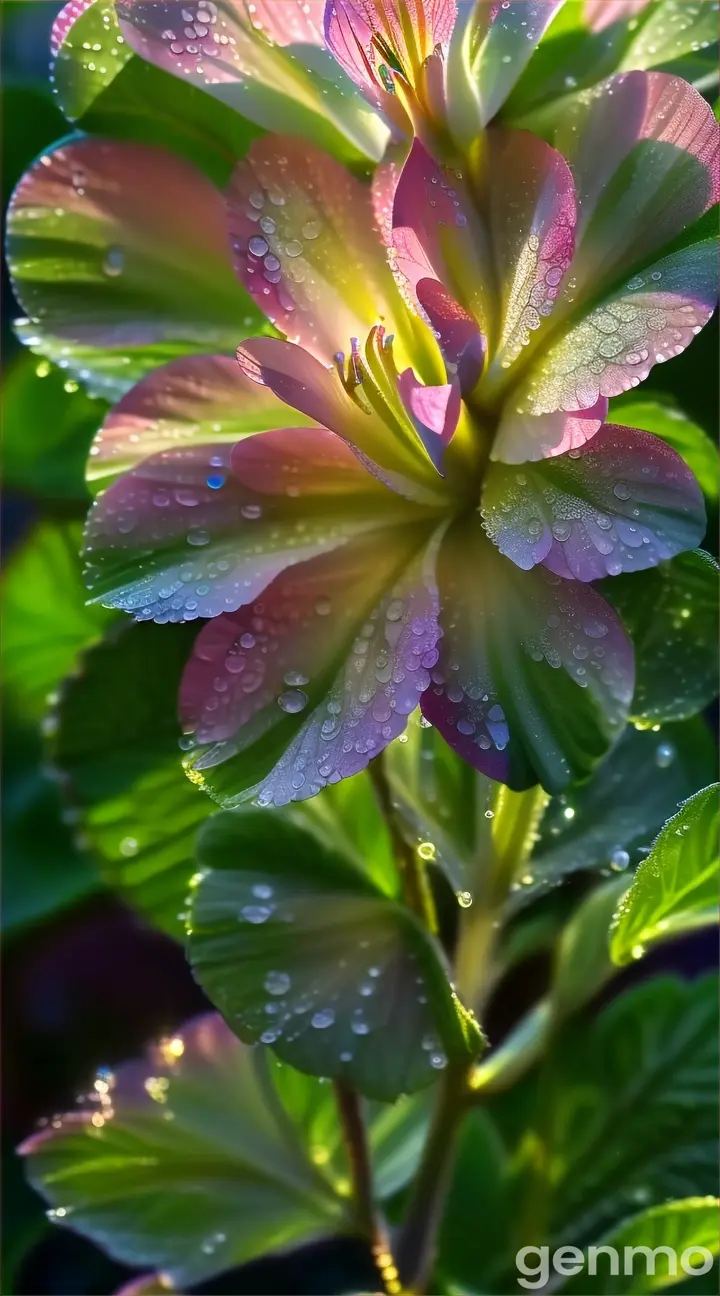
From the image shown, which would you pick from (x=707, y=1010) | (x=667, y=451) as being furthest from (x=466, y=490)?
(x=707, y=1010)

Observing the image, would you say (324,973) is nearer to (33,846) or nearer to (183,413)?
(183,413)

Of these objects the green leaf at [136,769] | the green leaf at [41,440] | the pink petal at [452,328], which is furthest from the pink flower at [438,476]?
the green leaf at [41,440]

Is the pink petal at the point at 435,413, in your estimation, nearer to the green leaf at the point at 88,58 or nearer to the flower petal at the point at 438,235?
the flower petal at the point at 438,235

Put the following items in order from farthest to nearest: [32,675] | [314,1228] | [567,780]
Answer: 1. [32,675]
2. [314,1228]
3. [567,780]

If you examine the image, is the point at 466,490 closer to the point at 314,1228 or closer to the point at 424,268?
Answer: the point at 424,268

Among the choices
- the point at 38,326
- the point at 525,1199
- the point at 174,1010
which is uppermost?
the point at 38,326

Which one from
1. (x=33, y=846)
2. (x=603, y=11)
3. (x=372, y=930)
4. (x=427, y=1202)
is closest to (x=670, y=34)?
(x=603, y=11)
